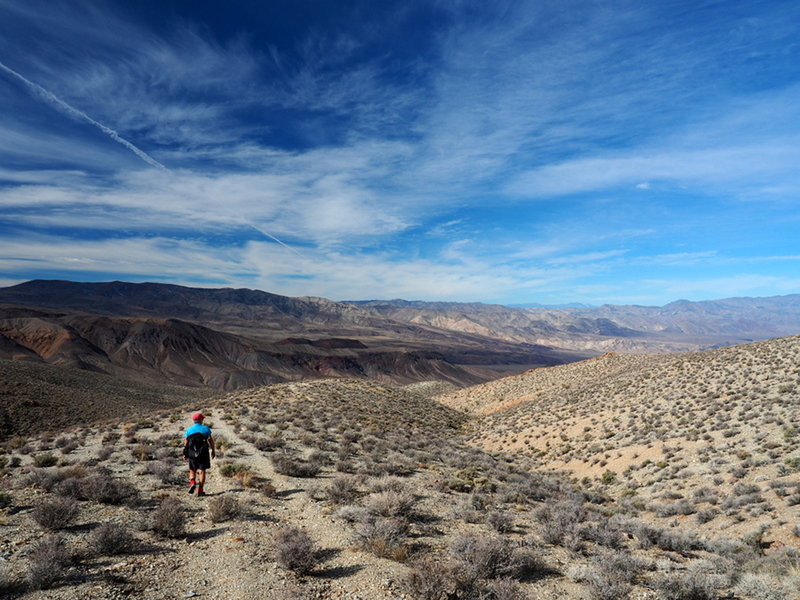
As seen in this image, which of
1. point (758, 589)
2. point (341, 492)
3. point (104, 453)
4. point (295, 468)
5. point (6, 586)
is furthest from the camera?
point (104, 453)

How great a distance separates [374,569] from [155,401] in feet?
199

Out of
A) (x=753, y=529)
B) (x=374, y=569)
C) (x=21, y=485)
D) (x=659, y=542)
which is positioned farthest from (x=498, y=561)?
(x=21, y=485)

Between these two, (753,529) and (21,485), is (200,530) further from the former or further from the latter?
(753,529)

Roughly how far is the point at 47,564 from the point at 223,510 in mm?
3071

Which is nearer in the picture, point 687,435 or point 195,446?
point 195,446

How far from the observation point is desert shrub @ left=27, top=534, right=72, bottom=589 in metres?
5.32

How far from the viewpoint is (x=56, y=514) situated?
716cm

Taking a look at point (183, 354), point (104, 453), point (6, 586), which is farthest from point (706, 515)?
point (183, 354)

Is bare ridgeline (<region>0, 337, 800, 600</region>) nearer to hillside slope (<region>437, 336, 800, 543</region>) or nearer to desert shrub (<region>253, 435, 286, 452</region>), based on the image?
hillside slope (<region>437, 336, 800, 543</region>)

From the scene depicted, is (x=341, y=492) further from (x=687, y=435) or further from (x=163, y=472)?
(x=687, y=435)

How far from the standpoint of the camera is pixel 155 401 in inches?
2192

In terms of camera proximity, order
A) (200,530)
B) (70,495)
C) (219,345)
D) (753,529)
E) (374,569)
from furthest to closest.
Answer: (219,345) < (753,529) < (70,495) < (200,530) < (374,569)

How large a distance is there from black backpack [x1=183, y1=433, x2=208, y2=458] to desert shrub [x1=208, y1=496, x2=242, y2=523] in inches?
64.5

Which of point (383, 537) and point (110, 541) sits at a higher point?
point (110, 541)
